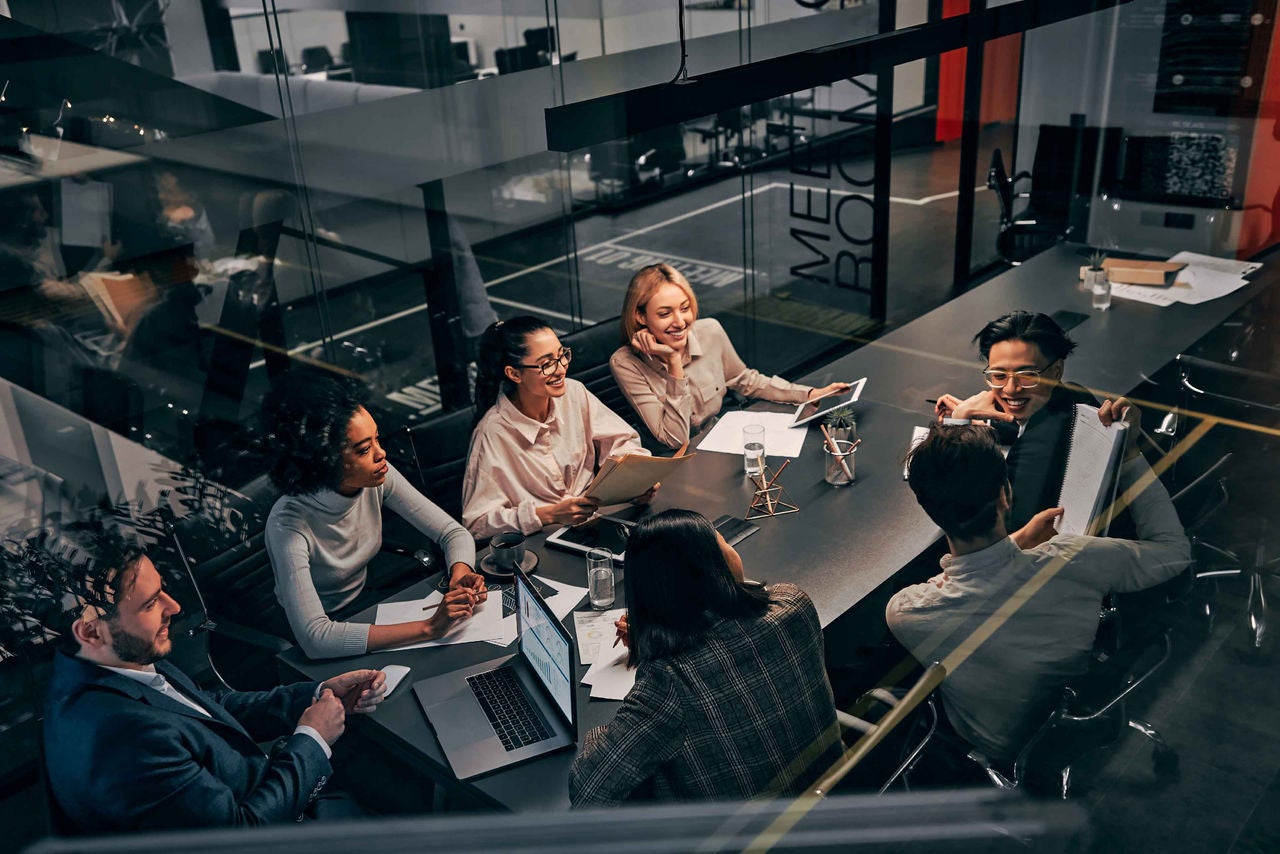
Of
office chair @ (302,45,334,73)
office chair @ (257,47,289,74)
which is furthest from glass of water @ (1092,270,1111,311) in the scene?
office chair @ (257,47,289,74)

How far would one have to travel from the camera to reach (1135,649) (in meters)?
2.65

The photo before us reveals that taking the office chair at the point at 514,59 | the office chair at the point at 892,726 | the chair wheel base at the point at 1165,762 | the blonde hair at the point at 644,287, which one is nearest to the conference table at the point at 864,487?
the office chair at the point at 892,726

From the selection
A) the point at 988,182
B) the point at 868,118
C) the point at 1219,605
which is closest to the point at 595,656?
the point at 1219,605

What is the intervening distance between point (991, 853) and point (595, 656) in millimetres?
1268

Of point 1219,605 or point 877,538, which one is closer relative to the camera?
point 877,538

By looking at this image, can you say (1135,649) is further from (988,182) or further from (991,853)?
(988,182)

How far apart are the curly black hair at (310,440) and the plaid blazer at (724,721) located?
120 cm

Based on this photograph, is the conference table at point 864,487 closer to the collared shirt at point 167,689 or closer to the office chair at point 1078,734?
the collared shirt at point 167,689

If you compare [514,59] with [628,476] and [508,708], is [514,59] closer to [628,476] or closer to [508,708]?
[628,476]

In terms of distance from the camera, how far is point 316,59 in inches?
133

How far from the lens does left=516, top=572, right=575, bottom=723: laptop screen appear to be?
191 cm

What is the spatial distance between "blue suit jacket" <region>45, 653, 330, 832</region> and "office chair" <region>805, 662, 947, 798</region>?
3.84 ft

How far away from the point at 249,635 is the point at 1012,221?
544 centimetres

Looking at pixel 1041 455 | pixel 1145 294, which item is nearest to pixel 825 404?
pixel 1041 455
